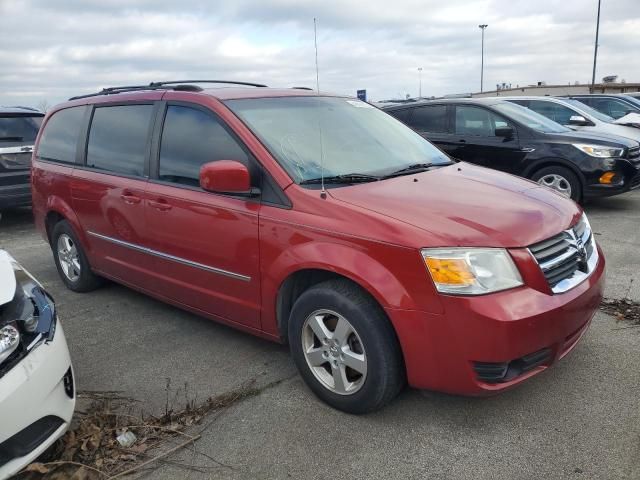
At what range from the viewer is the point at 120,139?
4230 millimetres

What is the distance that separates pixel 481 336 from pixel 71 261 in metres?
3.97

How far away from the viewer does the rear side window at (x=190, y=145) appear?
3363 mm

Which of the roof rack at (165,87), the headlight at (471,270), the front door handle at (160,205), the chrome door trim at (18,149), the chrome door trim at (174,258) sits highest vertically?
the roof rack at (165,87)

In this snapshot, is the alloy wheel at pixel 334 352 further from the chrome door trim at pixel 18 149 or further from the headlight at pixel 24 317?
the chrome door trim at pixel 18 149

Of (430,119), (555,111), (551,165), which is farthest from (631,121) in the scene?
(430,119)

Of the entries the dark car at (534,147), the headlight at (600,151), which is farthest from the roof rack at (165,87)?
the headlight at (600,151)

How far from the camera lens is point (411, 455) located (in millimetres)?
2537

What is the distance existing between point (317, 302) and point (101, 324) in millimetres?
2248

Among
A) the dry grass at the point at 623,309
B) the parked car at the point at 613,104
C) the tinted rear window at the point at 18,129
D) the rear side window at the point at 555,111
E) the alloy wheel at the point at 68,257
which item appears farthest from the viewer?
the parked car at the point at 613,104

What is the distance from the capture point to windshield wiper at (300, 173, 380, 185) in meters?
3.08

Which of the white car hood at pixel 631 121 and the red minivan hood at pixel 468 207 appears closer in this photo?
the red minivan hood at pixel 468 207

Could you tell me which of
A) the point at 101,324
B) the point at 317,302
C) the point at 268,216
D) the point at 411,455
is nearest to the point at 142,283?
the point at 101,324

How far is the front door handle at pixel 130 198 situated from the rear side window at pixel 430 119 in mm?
5456

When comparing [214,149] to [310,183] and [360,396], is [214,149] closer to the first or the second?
[310,183]
